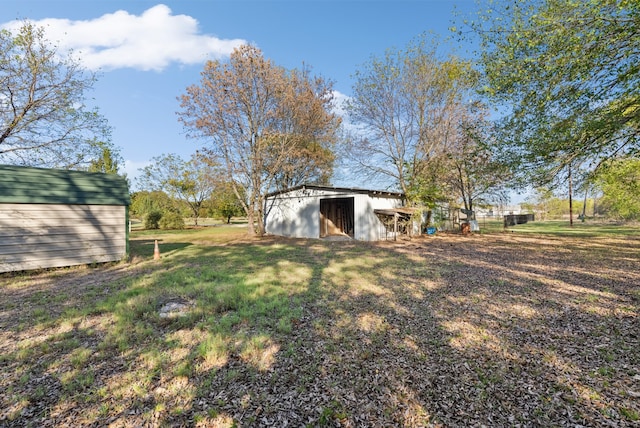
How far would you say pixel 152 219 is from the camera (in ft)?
87.1

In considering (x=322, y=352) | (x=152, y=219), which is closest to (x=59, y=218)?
(x=322, y=352)

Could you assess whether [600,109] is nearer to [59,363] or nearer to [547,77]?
[547,77]

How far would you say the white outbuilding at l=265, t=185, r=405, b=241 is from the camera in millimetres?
14945

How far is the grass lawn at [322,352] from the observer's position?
230cm

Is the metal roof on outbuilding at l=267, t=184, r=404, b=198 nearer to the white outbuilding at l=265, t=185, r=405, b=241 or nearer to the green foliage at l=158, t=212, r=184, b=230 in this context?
the white outbuilding at l=265, t=185, r=405, b=241

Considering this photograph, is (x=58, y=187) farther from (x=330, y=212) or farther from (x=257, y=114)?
(x=330, y=212)

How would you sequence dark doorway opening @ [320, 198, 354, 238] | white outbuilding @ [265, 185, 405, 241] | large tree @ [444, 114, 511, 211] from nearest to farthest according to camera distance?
1. large tree @ [444, 114, 511, 211]
2. white outbuilding @ [265, 185, 405, 241]
3. dark doorway opening @ [320, 198, 354, 238]

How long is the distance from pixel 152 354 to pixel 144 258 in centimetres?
743

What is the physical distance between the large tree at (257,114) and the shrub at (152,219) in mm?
13212

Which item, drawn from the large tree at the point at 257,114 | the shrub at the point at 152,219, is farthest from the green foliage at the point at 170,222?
the large tree at the point at 257,114

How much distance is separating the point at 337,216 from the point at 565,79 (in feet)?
44.7

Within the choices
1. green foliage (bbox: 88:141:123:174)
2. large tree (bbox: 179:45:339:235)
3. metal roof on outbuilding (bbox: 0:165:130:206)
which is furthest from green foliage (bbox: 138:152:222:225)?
metal roof on outbuilding (bbox: 0:165:130:206)

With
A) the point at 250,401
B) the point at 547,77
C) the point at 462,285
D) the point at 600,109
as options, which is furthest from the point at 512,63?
the point at 250,401

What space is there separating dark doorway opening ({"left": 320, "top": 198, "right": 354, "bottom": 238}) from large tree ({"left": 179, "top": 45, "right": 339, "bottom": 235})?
375 cm
